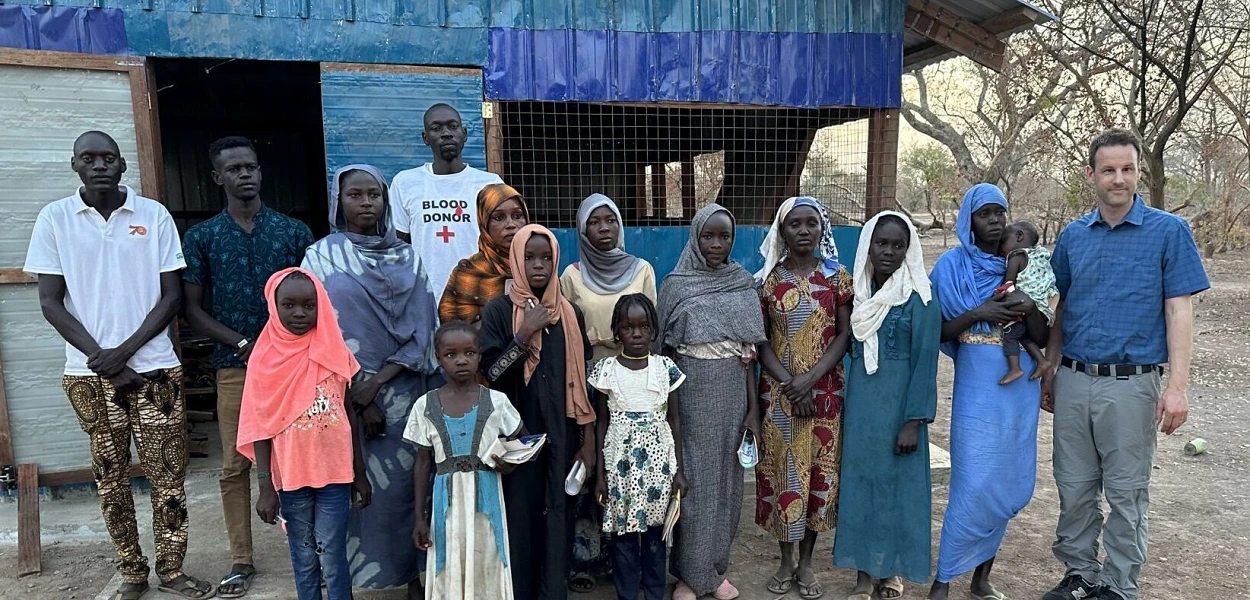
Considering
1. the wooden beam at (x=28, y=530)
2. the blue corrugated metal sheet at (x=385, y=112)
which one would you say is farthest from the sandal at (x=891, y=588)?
the wooden beam at (x=28, y=530)

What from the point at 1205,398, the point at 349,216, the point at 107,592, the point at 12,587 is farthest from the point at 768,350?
the point at 1205,398

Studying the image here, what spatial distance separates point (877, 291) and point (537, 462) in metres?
1.50

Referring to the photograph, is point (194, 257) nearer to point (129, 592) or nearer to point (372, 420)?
point (372, 420)

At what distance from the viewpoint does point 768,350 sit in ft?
9.64

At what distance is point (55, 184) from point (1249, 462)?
783 cm

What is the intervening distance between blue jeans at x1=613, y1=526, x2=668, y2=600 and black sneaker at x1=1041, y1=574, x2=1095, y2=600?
1.74 meters

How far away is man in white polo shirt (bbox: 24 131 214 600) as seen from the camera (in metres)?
2.79

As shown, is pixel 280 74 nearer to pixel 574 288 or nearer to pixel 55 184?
pixel 55 184

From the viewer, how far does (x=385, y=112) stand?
4328mm

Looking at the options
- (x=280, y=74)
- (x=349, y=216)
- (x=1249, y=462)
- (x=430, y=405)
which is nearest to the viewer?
(x=430, y=405)

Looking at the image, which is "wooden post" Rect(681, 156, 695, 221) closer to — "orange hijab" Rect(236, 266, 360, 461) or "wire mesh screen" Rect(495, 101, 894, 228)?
"wire mesh screen" Rect(495, 101, 894, 228)

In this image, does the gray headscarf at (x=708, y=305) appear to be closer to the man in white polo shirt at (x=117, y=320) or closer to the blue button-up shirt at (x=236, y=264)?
the blue button-up shirt at (x=236, y=264)

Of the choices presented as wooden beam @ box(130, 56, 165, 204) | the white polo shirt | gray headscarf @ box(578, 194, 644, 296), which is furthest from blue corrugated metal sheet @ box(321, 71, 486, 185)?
gray headscarf @ box(578, 194, 644, 296)

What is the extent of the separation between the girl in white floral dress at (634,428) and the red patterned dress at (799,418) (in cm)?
46
